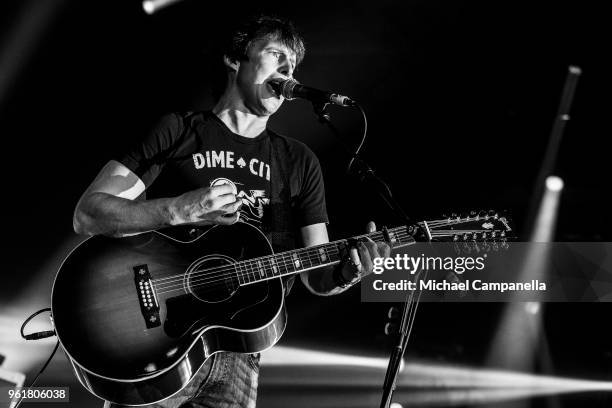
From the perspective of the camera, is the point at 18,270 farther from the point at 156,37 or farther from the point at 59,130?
the point at 156,37

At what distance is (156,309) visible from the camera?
224 centimetres

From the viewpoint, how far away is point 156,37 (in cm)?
432

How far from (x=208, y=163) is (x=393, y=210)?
37.4 inches

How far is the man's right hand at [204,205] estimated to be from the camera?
2195mm

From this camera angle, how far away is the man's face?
2.83m

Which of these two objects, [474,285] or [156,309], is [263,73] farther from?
[474,285]

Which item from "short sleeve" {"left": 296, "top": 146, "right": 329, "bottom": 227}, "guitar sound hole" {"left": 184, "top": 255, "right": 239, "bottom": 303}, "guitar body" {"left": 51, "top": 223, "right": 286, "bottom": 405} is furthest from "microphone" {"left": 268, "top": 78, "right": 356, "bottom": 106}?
"guitar sound hole" {"left": 184, "top": 255, "right": 239, "bottom": 303}

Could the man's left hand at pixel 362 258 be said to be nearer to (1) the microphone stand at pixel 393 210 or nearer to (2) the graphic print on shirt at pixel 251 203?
(1) the microphone stand at pixel 393 210

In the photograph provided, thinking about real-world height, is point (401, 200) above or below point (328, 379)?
above

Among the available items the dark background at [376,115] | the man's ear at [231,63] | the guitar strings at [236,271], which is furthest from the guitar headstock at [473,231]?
the dark background at [376,115]

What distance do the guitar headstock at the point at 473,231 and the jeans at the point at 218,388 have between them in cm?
106

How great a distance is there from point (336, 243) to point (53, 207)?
2542 millimetres

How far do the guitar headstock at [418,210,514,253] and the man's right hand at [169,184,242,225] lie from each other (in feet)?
3.00

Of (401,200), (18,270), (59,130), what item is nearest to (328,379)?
(401,200)
